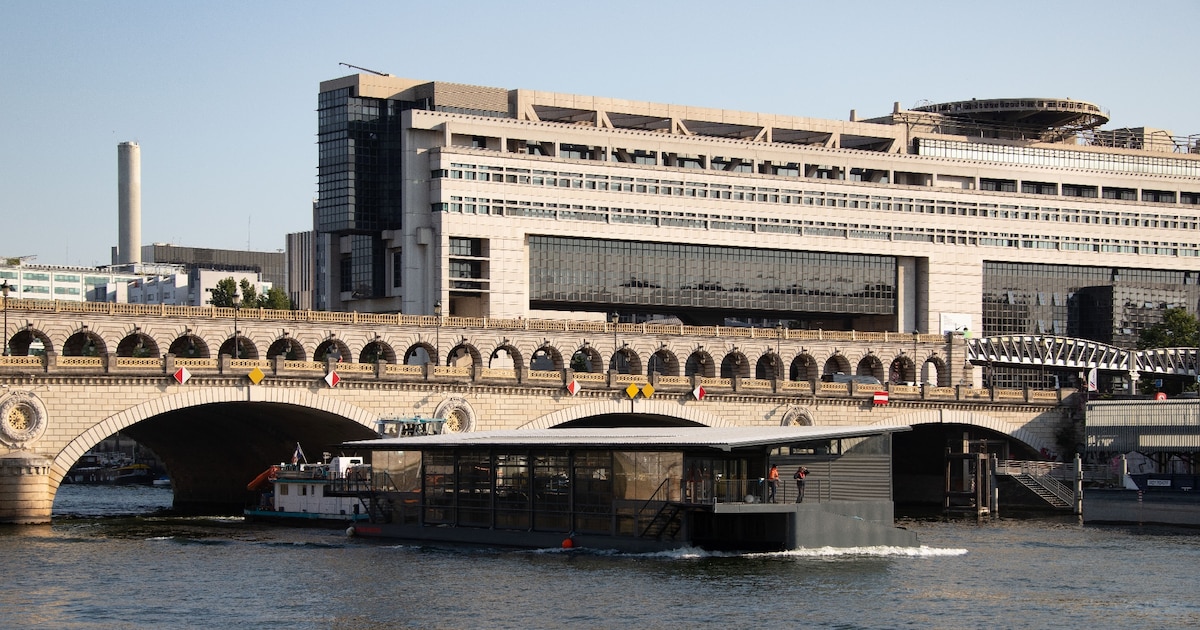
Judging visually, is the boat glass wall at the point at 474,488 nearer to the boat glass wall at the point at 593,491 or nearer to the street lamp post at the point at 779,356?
the boat glass wall at the point at 593,491

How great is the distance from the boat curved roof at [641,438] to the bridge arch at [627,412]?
25124 mm

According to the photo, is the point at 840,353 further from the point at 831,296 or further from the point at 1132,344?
the point at 1132,344

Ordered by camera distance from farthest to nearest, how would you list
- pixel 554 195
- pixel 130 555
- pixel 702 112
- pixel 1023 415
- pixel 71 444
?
pixel 702 112
pixel 554 195
pixel 1023 415
pixel 71 444
pixel 130 555

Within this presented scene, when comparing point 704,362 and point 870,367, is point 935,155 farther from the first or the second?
point 704,362

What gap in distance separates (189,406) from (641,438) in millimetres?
36181

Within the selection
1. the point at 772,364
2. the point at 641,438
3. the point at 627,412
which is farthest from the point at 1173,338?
the point at 641,438

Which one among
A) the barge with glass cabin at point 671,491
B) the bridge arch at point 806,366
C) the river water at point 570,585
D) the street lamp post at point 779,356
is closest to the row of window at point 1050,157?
the bridge arch at point 806,366

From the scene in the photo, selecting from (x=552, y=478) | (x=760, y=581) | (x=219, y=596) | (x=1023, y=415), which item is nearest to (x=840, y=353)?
(x=1023, y=415)

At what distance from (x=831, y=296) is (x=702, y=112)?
23.1 m

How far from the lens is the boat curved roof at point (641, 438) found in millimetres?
85625

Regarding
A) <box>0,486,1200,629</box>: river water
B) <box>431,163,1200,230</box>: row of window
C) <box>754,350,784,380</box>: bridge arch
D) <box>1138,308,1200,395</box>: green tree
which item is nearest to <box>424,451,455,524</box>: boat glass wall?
<box>0,486,1200,629</box>: river water

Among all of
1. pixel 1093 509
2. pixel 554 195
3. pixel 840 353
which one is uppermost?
pixel 554 195

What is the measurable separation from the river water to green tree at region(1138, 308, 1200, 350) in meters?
81.2

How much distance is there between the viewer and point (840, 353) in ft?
517
